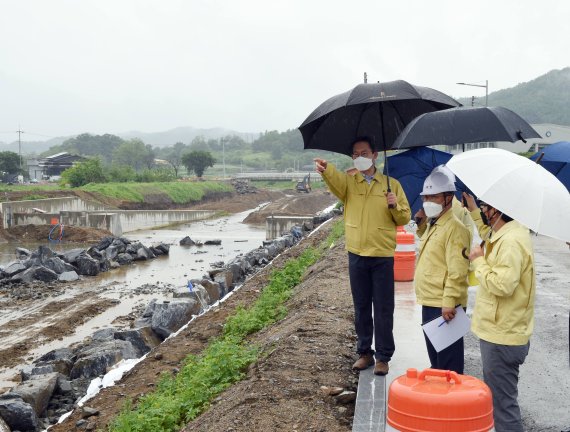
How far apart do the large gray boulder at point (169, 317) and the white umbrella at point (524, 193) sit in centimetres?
904

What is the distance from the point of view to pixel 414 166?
586cm

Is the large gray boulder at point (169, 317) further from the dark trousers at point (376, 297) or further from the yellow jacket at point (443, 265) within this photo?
the yellow jacket at point (443, 265)

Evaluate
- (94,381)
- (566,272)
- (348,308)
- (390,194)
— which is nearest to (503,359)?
(390,194)

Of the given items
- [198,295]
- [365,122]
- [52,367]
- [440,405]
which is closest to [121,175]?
[198,295]

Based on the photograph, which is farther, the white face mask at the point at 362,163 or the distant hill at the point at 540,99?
the distant hill at the point at 540,99

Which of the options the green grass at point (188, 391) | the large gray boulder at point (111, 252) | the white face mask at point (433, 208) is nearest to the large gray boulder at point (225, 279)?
the green grass at point (188, 391)

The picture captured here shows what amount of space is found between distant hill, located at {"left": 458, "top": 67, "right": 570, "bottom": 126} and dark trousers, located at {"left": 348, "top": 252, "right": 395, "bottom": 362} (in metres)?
118

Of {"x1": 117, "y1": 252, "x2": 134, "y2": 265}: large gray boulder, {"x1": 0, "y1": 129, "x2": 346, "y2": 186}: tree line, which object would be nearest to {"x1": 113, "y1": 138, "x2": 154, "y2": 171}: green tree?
{"x1": 0, "y1": 129, "x2": 346, "y2": 186}: tree line

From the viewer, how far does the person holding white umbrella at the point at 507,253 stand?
3.81 m

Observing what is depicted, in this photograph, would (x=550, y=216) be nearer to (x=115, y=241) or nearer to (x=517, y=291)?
(x=517, y=291)

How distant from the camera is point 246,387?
5648mm

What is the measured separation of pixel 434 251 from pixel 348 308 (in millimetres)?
3767

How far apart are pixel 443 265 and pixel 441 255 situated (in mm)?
76

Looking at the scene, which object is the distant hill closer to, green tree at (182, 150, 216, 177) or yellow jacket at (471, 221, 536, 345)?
green tree at (182, 150, 216, 177)
